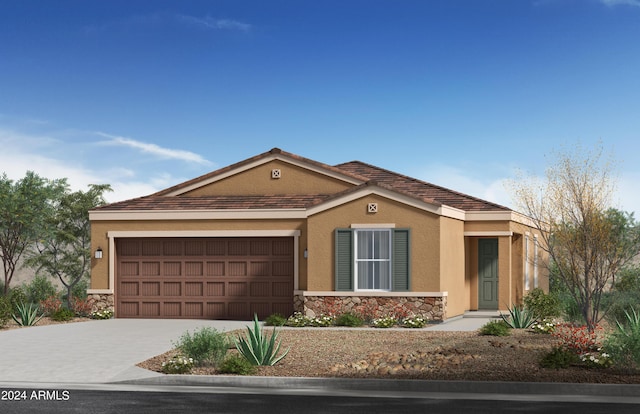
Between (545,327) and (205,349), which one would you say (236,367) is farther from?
(545,327)

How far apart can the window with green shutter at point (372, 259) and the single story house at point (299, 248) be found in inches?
1.1

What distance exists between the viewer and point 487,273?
29.3m

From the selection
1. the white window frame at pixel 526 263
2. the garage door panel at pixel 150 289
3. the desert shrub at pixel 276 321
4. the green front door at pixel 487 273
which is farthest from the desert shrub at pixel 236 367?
the white window frame at pixel 526 263

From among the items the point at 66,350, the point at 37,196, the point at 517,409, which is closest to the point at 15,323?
the point at 66,350

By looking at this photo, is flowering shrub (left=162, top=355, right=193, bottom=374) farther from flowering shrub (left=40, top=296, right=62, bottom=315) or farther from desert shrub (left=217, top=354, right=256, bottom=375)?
flowering shrub (left=40, top=296, right=62, bottom=315)

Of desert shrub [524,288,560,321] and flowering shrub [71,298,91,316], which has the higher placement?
desert shrub [524,288,560,321]

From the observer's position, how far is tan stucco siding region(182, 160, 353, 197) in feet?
92.9

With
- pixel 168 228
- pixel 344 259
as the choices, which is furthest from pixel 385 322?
pixel 168 228

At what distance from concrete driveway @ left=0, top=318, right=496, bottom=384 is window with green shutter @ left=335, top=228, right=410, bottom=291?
6.63 feet

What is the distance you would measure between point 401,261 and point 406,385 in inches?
433

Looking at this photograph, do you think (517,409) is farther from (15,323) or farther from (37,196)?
(37,196)

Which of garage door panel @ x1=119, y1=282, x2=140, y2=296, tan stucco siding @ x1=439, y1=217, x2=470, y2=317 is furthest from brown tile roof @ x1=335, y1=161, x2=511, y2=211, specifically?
garage door panel @ x1=119, y1=282, x2=140, y2=296

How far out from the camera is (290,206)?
85.1 ft

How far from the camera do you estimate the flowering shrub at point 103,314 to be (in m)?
26.2
